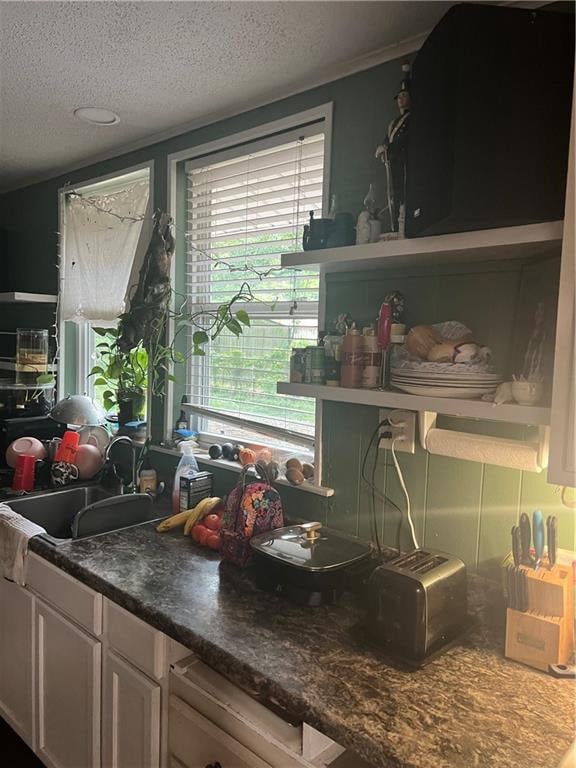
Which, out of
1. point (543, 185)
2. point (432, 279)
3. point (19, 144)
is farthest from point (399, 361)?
point (19, 144)

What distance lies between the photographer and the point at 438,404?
126 centimetres

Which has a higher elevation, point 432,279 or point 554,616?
point 432,279

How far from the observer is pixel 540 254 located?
1.32 metres

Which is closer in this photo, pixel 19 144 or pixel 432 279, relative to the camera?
pixel 432 279

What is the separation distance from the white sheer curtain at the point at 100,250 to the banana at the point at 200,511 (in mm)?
1276

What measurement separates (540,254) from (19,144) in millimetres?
2450

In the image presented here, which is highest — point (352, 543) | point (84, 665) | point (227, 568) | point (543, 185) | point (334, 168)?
point (334, 168)

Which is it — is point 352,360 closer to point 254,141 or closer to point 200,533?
point 200,533

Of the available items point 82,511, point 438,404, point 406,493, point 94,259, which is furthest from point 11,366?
point 438,404

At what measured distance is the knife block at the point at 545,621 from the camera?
1104mm

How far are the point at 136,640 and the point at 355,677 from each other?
0.63 meters

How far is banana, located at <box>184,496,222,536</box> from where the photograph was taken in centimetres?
184

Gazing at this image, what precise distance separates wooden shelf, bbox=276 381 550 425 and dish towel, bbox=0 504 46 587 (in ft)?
3.30

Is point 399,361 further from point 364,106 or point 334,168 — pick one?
point 364,106
